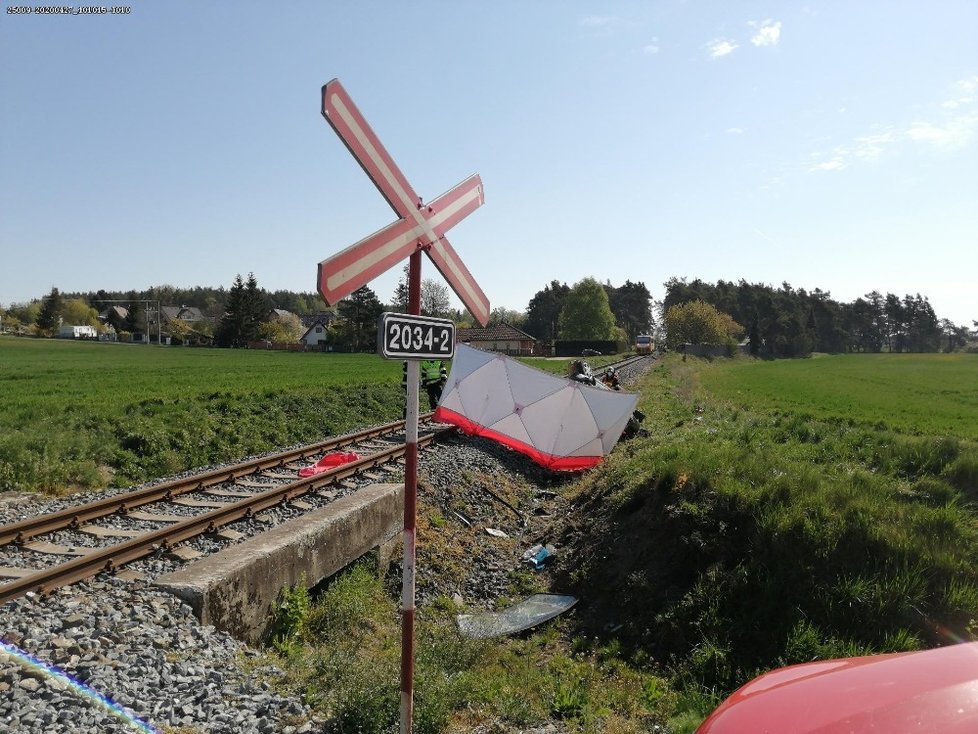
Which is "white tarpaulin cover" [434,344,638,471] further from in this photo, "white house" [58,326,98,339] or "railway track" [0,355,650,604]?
"white house" [58,326,98,339]

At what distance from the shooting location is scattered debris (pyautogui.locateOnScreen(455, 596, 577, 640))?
6.91m

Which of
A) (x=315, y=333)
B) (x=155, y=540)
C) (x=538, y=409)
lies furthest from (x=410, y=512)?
(x=315, y=333)

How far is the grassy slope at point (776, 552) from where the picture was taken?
5582 millimetres

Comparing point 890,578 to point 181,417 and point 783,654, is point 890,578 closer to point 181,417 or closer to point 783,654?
point 783,654

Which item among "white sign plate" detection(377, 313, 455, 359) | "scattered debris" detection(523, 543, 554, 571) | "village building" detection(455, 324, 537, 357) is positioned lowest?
"scattered debris" detection(523, 543, 554, 571)

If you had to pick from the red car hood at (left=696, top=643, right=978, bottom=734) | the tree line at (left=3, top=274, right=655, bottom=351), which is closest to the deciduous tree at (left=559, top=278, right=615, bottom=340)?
the tree line at (left=3, top=274, right=655, bottom=351)

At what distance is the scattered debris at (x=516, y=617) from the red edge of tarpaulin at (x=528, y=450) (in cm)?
576

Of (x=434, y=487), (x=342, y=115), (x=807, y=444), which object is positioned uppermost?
(x=342, y=115)

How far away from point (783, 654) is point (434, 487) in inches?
240

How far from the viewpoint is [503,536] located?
10211mm

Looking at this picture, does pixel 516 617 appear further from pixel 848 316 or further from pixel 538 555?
pixel 848 316

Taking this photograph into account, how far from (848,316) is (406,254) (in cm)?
14787

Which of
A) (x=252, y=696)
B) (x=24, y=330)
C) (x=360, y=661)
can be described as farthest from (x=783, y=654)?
(x=24, y=330)

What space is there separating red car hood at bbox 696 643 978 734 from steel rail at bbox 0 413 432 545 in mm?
7524
